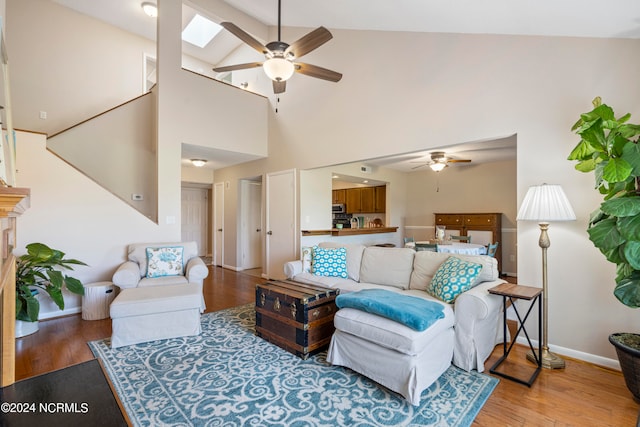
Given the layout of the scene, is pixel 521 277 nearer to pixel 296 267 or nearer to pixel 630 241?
pixel 630 241

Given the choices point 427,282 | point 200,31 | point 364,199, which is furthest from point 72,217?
Answer: point 364,199

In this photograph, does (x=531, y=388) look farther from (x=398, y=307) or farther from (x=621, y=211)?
(x=621, y=211)

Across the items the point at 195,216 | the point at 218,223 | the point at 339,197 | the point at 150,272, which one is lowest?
the point at 150,272

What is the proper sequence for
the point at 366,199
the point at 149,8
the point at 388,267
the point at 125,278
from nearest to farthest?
1. the point at 125,278
2. the point at 388,267
3. the point at 149,8
4. the point at 366,199

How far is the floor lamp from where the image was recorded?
7.97 feet

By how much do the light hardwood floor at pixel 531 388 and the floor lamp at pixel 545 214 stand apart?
0.11 meters

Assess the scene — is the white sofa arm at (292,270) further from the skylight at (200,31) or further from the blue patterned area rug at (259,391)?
the skylight at (200,31)

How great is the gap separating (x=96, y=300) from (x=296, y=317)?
105 inches

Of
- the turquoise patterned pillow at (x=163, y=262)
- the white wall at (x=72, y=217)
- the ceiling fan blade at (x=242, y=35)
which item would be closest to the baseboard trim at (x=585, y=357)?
the ceiling fan blade at (x=242, y=35)

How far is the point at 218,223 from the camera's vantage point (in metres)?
7.20

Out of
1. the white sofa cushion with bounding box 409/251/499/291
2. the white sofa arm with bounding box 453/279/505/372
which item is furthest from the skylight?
the white sofa arm with bounding box 453/279/505/372

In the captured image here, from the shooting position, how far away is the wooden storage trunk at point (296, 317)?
261cm

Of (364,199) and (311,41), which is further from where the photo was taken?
(364,199)

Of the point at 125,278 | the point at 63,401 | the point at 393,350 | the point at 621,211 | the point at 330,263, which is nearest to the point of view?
the point at 63,401
